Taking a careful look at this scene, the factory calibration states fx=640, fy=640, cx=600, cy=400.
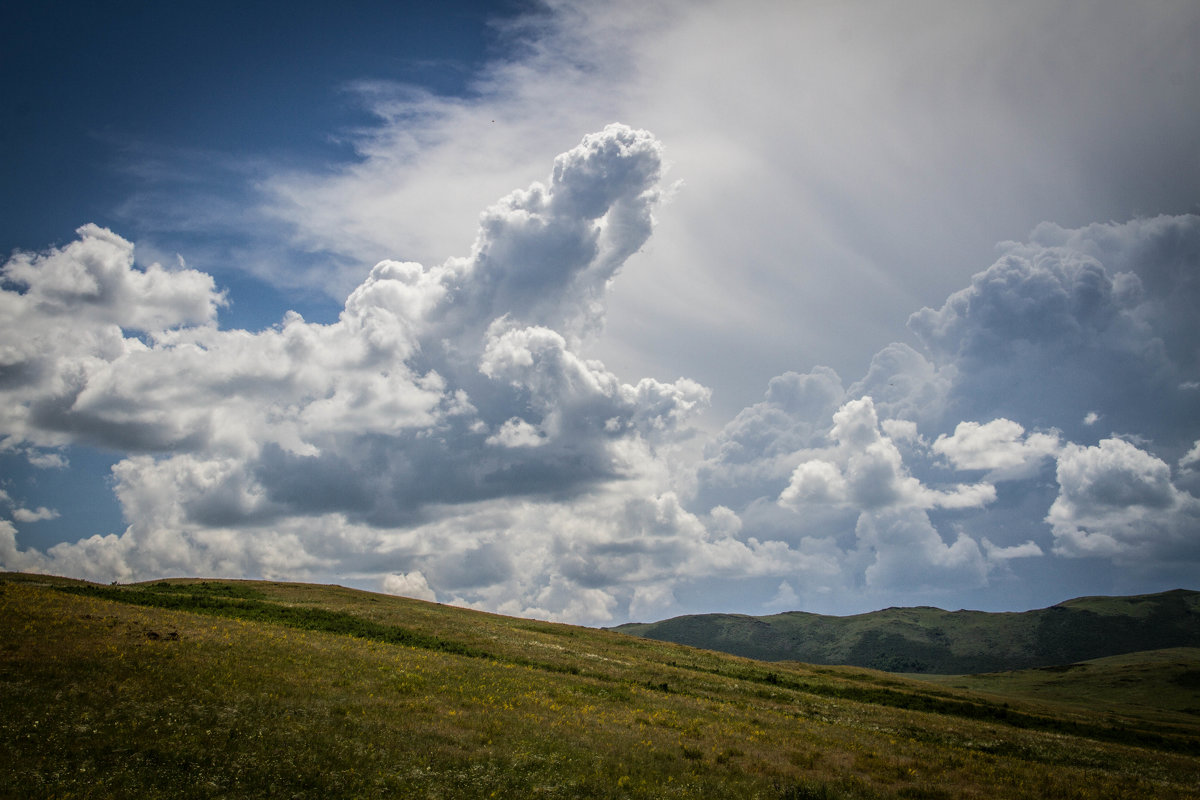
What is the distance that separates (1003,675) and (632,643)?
162864 millimetres


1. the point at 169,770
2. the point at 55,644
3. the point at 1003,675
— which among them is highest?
the point at 55,644

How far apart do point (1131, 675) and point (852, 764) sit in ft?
611

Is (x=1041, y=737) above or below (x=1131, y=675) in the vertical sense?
above

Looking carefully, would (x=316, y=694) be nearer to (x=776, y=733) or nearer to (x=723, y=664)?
(x=776, y=733)

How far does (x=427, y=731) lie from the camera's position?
85.3ft

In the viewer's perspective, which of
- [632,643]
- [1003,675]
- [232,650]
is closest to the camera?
[232,650]

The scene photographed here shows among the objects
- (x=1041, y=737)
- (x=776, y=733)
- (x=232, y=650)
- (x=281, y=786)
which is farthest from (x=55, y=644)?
(x=1041, y=737)

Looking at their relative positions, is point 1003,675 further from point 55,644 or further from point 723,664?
point 55,644

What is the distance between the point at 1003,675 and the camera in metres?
180

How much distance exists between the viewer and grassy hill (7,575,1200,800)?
70.2 ft

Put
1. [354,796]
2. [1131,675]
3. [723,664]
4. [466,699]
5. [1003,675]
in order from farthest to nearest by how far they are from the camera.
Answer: [1003,675] → [1131,675] → [723,664] → [466,699] → [354,796]

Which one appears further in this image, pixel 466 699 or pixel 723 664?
pixel 723 664

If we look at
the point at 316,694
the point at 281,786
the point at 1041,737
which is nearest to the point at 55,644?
the point at 316,694

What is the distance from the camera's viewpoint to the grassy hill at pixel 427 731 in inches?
843
